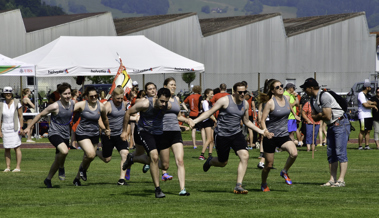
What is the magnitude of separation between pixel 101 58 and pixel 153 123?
17.6m

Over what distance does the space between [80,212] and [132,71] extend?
1858 centimetres

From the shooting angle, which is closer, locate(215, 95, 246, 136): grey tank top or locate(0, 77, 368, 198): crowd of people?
locate(0, 77, 368, 198): crowd of people

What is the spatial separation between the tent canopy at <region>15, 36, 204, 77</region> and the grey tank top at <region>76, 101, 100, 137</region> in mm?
14322

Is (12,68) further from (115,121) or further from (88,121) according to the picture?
(88,121)

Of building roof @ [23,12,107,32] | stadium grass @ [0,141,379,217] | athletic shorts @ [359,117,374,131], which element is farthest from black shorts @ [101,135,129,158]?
building roof @ [23,12,107,32]

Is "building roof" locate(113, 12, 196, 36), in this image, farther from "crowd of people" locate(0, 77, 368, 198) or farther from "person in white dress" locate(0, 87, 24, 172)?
"crowd of people" locate(0, 77, 368, 198)

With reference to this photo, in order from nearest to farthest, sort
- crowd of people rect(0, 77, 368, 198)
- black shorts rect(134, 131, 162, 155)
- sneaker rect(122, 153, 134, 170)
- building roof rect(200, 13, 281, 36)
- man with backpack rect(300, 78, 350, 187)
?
black shorts rect(134, 131, 162, 155) → crowd of people rect(0, 77, 368, 198) → man with backpack rect(300, 78, 350, 187) → sneaker rect(122, 153, 134, 170) → building roof rect(200, 13, 281, 36)

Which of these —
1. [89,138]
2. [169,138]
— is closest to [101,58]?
[89,138]

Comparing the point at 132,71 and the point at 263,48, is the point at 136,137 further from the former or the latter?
the point at 263,48

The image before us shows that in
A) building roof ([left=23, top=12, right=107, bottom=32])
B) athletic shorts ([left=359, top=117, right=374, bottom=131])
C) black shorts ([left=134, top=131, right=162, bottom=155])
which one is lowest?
athletic shorts ([left=359, top=117, right=374, bottom=131])

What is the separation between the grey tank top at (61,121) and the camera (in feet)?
38.6

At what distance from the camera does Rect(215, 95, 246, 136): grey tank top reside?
10906 millimetres

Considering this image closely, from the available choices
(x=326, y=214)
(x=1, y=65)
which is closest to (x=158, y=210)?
(x=326, y=214)

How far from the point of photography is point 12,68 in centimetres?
2356
